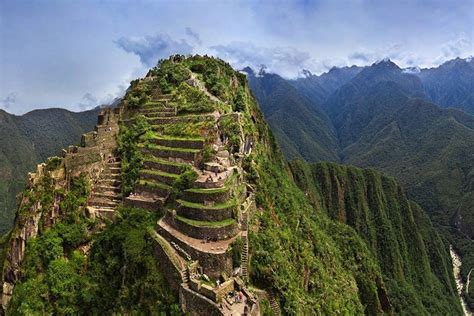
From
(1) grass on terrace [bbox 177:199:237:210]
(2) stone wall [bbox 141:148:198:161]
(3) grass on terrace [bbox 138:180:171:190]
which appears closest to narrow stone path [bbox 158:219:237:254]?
(1) grass on terrace [bbox 177:199:237:210]

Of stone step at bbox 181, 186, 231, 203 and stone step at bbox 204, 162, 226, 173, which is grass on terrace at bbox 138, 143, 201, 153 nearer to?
stone step at bbox 204, 162, 226, 173

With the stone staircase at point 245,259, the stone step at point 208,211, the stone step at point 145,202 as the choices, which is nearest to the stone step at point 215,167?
the stone step at point 145,202

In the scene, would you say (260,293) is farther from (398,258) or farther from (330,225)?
(398,258)

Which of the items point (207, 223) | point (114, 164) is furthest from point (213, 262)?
point (114, 164)

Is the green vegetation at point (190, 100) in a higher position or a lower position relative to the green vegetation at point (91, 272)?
higher

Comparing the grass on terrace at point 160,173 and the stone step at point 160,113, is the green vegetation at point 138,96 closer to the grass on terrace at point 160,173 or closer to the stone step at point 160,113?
the stone step at point 160,113

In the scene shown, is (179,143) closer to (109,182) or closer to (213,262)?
(109,182)
